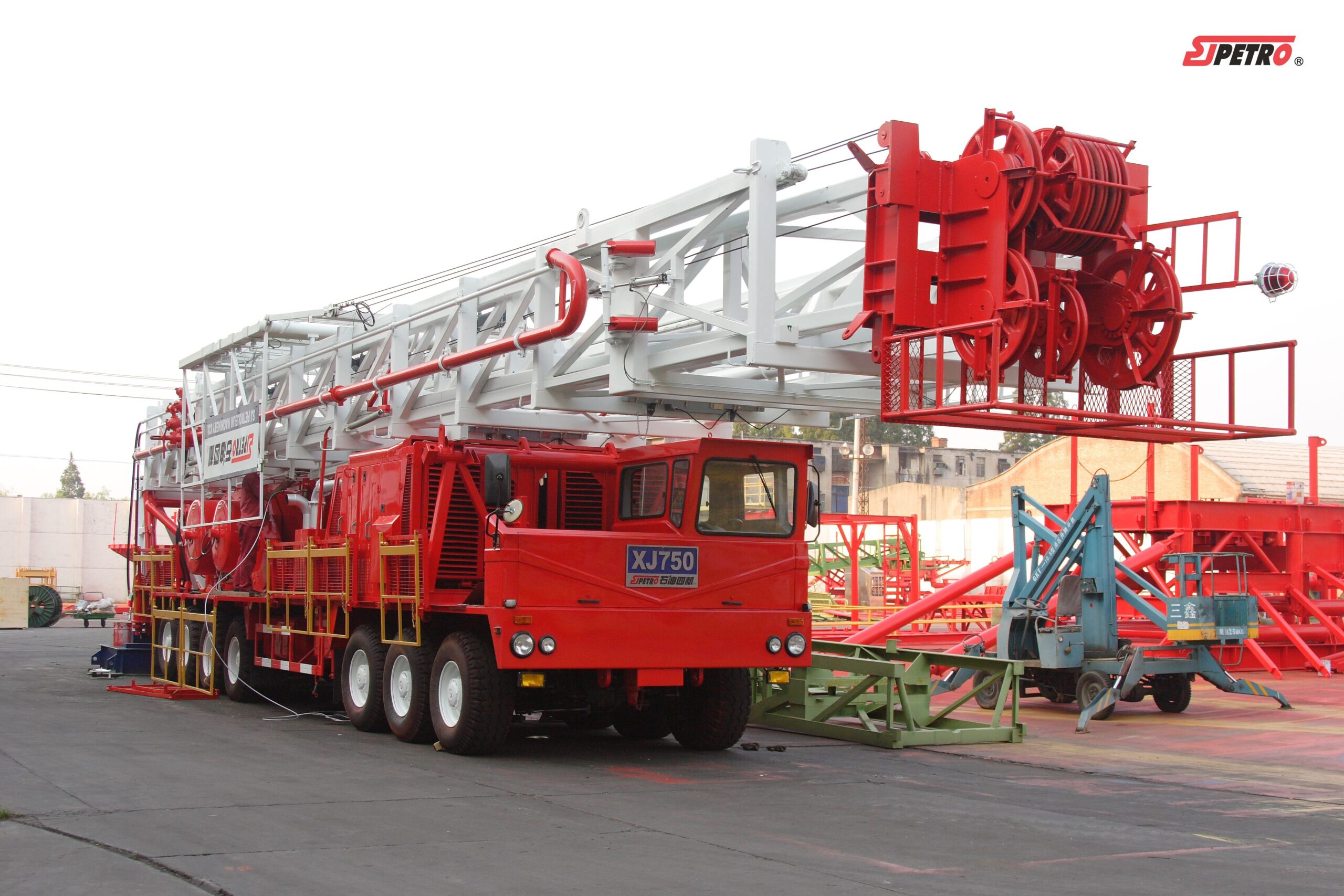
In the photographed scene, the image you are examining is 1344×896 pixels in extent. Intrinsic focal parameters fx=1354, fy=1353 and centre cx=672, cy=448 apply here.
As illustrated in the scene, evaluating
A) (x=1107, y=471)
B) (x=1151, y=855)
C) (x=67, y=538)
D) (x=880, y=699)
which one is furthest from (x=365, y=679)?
(x=67, y=538)

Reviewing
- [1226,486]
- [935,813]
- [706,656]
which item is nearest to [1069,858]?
[935,813]

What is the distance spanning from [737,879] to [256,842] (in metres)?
2.77

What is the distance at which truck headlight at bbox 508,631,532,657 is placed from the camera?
10.9 m

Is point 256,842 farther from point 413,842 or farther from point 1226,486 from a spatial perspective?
point 1226,486

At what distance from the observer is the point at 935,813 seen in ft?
30.1

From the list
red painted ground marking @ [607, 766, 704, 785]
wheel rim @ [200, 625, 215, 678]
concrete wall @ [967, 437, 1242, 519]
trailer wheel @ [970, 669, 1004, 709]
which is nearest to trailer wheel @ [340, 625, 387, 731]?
red painted ground marking @ [607, 766, 704, 785]

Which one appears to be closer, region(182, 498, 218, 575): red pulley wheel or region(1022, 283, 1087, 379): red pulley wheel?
region(1022, 283, 1087, 379): red pulley wheel

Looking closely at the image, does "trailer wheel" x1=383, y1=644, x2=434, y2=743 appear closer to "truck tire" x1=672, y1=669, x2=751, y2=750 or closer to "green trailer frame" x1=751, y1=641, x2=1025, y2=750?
"truck tire" x1=672, y1=669, x2=751, y2=750

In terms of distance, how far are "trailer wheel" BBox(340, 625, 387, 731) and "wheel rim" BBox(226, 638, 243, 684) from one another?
361 centimetres

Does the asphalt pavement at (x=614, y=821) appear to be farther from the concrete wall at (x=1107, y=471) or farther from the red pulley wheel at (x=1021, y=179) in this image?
the concrete wall at (x=1107, y=471)

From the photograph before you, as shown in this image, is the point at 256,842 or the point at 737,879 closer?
the point at 737,879

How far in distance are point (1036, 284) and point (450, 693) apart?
6118 millimetres

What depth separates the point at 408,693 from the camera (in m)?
12.8

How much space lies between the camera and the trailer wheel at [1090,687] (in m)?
14.7
